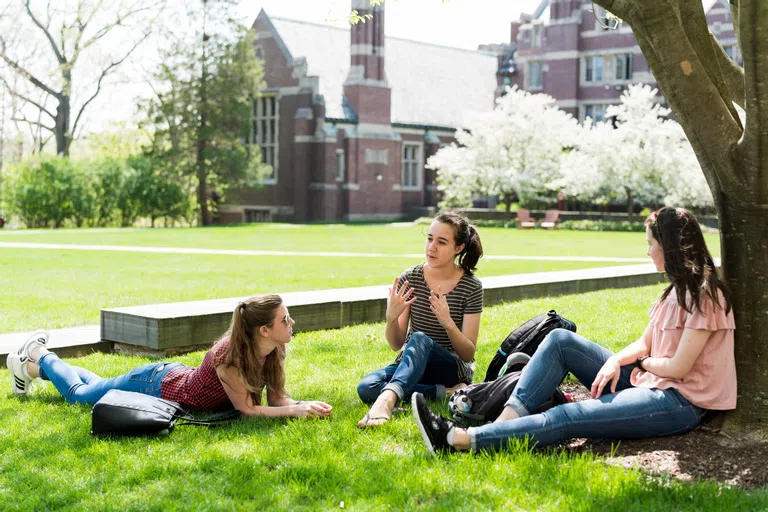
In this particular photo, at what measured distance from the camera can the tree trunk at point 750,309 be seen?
14.4 feet

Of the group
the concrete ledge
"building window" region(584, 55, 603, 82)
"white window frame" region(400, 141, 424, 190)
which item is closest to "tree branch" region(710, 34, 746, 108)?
the concrete ledge

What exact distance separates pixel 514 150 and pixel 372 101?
7.65 m

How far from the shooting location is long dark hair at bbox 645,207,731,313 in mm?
4199

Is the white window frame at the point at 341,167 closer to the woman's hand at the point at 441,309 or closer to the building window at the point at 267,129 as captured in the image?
the building window at the point at 267,129

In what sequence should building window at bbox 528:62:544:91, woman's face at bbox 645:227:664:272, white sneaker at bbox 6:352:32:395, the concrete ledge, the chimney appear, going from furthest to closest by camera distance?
the chimney → building window at bbox 528:62:544:91 → the concrete ledge → white sneaker at bbox 6:352:32:395 → woman's face at bbox 645:227:664:272

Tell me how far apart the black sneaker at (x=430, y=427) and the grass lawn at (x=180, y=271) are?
9.61ft

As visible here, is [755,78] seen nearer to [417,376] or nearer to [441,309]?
[441,309]

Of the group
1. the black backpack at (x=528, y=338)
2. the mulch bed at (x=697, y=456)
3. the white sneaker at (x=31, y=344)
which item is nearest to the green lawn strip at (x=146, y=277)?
the white sneaker at (x=31, y=344)

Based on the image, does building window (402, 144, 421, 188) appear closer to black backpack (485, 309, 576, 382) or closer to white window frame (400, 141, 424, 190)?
white window frame (400, 141, 424, 190)

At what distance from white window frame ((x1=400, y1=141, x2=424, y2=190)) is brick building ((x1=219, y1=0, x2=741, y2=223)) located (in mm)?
59

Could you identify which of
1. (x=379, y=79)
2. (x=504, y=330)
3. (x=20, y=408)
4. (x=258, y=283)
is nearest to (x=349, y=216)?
(x=379, y=79)

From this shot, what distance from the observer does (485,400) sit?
189 inches

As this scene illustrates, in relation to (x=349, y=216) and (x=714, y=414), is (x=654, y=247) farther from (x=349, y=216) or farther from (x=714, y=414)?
(x=349, y=216)

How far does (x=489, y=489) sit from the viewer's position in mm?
3797
